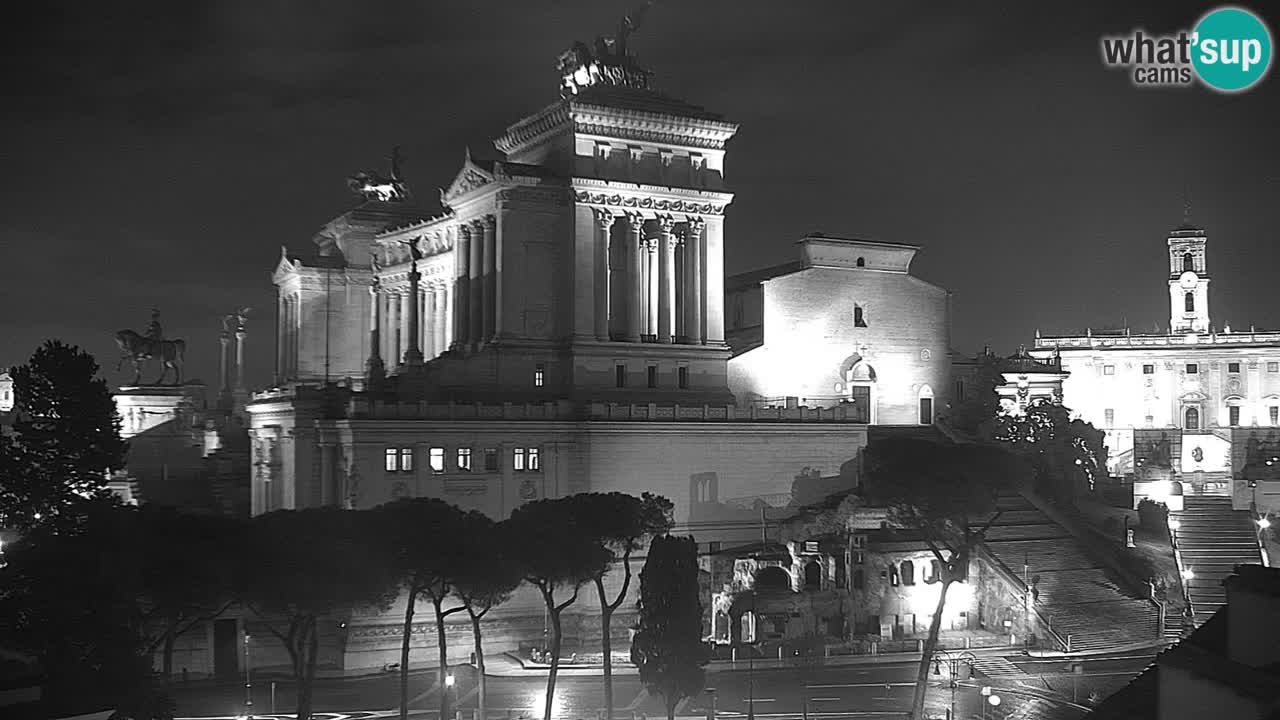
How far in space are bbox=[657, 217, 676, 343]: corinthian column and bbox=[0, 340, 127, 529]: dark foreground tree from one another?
33473mm

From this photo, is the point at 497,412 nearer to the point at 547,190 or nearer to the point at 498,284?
the point at 498,284

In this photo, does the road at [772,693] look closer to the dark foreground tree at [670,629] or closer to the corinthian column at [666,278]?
the dark foreground tree at [670,629]

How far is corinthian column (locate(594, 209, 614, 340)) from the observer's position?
80.5 meters

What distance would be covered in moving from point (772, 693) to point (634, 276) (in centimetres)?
3164

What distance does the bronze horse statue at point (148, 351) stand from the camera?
93625 millimetres

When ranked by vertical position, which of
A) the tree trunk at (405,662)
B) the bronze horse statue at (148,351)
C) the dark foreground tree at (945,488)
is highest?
the bronze horse statue at (148,351)

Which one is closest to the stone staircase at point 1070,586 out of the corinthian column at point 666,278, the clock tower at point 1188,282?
the corinthian column at point 666,278

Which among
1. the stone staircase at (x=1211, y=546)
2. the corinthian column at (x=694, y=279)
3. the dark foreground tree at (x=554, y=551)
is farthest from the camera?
the corinthian column at (x=694, y=279)

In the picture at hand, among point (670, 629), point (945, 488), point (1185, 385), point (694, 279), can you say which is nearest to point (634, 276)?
point (694, 279)

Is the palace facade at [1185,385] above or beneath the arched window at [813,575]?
above

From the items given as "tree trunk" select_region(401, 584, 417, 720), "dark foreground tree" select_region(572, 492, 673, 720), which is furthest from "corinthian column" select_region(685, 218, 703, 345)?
"tree trunk" select_region(401, 584, 417, 720)

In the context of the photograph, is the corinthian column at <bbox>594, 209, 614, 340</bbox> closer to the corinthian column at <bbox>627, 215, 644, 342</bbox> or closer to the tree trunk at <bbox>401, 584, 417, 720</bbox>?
the corinthian column at <bbox>627, 215, 644, 342</bbox>

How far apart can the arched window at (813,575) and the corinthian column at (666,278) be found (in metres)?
19.2

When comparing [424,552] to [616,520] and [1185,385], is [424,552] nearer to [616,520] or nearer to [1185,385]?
[616,520]
